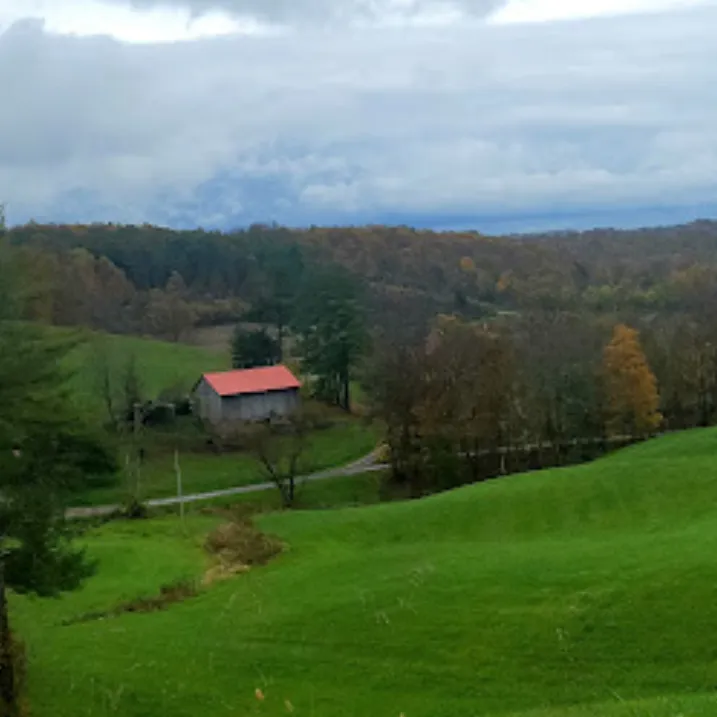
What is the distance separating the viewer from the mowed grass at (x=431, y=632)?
18859 mm

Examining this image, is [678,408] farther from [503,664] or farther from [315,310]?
[503,664]

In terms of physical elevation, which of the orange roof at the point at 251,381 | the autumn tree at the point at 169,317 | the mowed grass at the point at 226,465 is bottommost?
the mowed grass at the point at 226,465

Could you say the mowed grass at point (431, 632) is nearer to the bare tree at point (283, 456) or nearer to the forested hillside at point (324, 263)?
the bare tree at point (283, 456)

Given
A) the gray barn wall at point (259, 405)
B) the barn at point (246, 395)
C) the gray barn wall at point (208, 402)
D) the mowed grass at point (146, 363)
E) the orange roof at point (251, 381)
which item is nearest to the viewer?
the mowed grass at point (146, 363)

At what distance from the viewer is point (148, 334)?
110750 mm

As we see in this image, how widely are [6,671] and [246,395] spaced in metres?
56.4

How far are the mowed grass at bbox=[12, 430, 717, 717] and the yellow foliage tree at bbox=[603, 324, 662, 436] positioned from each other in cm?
2598

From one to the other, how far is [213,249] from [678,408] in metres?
83.3

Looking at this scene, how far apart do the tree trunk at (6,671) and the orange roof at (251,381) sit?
54801 mm

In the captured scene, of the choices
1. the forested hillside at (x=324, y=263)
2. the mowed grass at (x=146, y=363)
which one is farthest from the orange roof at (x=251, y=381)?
the forested hillside at (x=324, y=263)

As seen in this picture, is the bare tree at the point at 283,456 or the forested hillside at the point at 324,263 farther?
the forested hillside at the point at 324,263

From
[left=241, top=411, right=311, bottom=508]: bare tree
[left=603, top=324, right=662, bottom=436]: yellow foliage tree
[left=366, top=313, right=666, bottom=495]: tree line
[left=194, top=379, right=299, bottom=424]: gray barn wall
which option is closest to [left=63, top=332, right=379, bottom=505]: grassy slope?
[left=241, top=411, right=311, bottom=508]: bare tree

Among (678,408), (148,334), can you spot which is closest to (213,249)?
(148,334)

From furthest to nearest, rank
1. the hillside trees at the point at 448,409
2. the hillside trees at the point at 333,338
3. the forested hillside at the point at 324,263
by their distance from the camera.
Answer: the forested hillside at the point at 324,263 → the hillside trees at the point at 333,338 → the hillside trees at the point at 448,409
